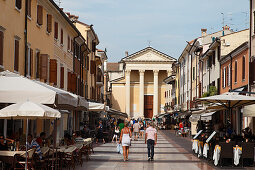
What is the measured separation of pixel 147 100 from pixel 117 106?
641cm

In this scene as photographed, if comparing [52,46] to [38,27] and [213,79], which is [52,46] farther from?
[213,79]

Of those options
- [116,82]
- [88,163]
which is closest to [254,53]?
[88,163]

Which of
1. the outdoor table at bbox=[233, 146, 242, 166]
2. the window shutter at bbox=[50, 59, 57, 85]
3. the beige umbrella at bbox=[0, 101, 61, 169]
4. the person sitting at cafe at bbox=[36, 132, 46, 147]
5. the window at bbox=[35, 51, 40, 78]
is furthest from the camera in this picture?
the window shutter at bbox=[50, 59, 57, 85]

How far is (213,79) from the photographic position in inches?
1619

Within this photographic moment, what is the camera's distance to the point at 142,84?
4112 inches

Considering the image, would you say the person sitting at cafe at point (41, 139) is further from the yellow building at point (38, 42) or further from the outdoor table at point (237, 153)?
the outdoor table at point (237, 153)

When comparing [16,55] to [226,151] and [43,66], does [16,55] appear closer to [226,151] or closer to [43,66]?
[43,66]

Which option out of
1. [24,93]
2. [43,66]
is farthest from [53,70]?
[24,93]

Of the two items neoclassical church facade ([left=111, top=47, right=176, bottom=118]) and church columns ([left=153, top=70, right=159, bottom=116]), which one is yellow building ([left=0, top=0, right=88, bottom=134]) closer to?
neoclassical church facade ([left=111, top=47, right=176, bottom=118])

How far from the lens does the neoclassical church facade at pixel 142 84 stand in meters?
103

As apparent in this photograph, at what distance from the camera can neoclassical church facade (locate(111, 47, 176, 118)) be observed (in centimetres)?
10312

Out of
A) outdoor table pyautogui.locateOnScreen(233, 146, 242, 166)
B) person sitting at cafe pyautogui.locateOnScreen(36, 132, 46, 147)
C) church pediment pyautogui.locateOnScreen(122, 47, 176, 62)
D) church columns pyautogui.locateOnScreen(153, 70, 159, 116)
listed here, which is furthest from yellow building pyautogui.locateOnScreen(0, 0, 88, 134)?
church columns pyautogui.locateOnScreen(153, 70, 159, 116)

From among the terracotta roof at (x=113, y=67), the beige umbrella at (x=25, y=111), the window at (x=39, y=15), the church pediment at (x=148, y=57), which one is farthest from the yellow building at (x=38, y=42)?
the terracotta roof at (x=113, y=67)

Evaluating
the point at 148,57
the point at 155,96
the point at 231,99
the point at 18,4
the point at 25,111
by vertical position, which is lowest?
the point at 25,111
